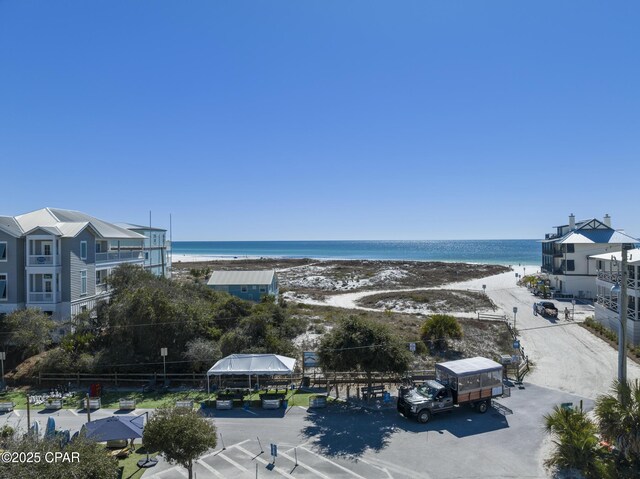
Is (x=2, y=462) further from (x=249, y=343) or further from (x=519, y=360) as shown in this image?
(x=519, y=360)

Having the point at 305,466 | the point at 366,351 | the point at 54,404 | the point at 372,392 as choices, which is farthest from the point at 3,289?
the point at 305,466

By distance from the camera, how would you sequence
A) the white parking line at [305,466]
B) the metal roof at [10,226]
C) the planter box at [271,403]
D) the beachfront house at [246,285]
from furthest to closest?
the beachfront house at [246,285], the metal roof at [10,226], the planter box at [271,403], the white parking line at [305,466]

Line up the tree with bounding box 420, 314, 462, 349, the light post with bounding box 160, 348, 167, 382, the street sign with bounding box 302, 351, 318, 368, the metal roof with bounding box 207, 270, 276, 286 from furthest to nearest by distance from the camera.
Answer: the metal roof with bounding box 207, 270, 276, 286 < the tree with bounding box 420, 314, 462, 349 < the street sign with bounding box 302, 351, 318, 368 < the light post with bounding box 160, 348, 167, 382

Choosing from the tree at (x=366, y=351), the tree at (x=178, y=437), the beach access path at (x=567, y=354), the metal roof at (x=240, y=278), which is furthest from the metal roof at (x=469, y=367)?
the metal roof at (x=240, y=278)

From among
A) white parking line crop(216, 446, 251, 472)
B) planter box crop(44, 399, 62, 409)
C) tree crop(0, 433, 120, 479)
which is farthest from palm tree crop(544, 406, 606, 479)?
planter box crop(44, 399, 62, 409)

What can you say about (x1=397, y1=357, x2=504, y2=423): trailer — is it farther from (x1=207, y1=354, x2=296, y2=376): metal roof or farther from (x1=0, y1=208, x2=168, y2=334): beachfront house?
(x1=0, y1=208, x2=168, y2=334): beachfront house

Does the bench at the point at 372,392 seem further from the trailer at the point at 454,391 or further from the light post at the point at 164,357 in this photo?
the light post at the point at 164,357
